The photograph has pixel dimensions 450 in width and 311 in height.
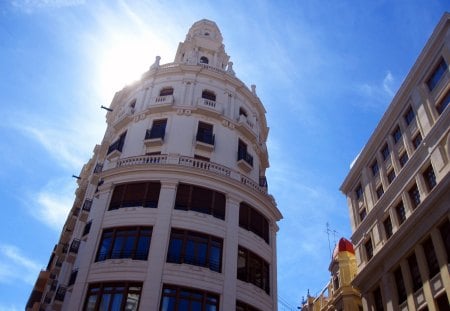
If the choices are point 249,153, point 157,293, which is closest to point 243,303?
point 157,293

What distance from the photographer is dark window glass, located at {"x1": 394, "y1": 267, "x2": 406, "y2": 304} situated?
1249 inches

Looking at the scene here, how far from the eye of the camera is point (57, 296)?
3275 cm

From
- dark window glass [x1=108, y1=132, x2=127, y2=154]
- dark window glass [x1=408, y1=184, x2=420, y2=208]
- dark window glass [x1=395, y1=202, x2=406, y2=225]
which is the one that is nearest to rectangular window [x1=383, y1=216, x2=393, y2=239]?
dark window glass [x1=395, y1=202, x2=406, y2=225]

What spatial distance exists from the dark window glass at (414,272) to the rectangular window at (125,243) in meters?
18.2

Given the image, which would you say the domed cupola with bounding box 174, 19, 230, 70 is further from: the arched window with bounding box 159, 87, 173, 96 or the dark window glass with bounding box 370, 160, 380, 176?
the dark window glass with bounding box 370, 160, 380, 176

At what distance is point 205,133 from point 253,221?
8.85m

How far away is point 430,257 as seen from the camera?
2927cm

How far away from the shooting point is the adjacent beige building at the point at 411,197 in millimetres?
28500

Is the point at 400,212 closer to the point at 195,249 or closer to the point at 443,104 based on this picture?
the point at 443,104

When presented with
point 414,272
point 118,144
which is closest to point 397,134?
point 414,272

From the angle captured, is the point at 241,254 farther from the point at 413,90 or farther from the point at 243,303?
the point at 413,90

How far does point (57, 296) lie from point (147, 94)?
1927 cm

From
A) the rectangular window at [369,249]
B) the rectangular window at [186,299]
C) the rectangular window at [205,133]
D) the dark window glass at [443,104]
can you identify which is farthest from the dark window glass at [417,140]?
the rectangular window at [186,299]

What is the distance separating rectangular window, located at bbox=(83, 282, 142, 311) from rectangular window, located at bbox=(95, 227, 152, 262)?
1975 mm
